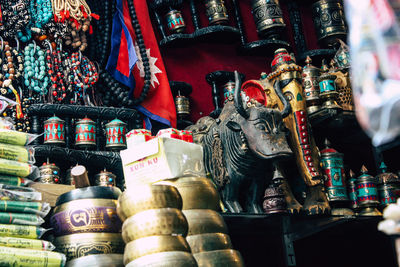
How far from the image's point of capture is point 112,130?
3.43 m

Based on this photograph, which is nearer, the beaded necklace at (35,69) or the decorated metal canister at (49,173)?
the decorated metal canister at (49,173)

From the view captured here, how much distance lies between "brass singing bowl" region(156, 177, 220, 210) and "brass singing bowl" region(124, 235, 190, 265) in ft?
1.08

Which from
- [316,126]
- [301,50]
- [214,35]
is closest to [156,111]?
[214,35]

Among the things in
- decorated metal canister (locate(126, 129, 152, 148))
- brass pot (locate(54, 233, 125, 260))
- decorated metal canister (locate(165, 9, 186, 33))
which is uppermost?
decorated metal canister (locate(165, 9, 186, 33))

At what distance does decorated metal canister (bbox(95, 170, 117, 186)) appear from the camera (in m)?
3.26

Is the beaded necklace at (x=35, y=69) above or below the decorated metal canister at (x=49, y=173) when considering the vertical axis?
above

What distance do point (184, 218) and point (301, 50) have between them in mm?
2879

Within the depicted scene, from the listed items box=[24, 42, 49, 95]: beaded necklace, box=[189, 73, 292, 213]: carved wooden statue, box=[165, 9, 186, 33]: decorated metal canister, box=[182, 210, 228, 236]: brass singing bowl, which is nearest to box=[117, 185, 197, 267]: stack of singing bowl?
box=[182, 210, 228, 236]: brass singing bowl

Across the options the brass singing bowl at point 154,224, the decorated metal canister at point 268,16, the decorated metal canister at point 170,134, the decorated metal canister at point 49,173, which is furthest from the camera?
the decorated metal canister at point 268,16

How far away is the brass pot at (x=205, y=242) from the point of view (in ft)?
7.54

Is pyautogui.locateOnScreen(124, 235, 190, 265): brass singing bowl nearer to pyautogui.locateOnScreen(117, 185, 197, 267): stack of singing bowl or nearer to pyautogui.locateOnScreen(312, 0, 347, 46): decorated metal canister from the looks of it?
pyautogui.locateOnScreen(117, 185, 197, 267): stack of singing bowl

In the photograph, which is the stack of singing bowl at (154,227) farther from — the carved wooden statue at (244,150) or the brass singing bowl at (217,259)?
the carved wooden statue at (244,150)

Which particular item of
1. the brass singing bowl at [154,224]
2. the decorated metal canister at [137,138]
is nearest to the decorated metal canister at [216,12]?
the decorated metal canister at [137,138]

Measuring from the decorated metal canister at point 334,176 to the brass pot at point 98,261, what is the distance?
1.80 metres
